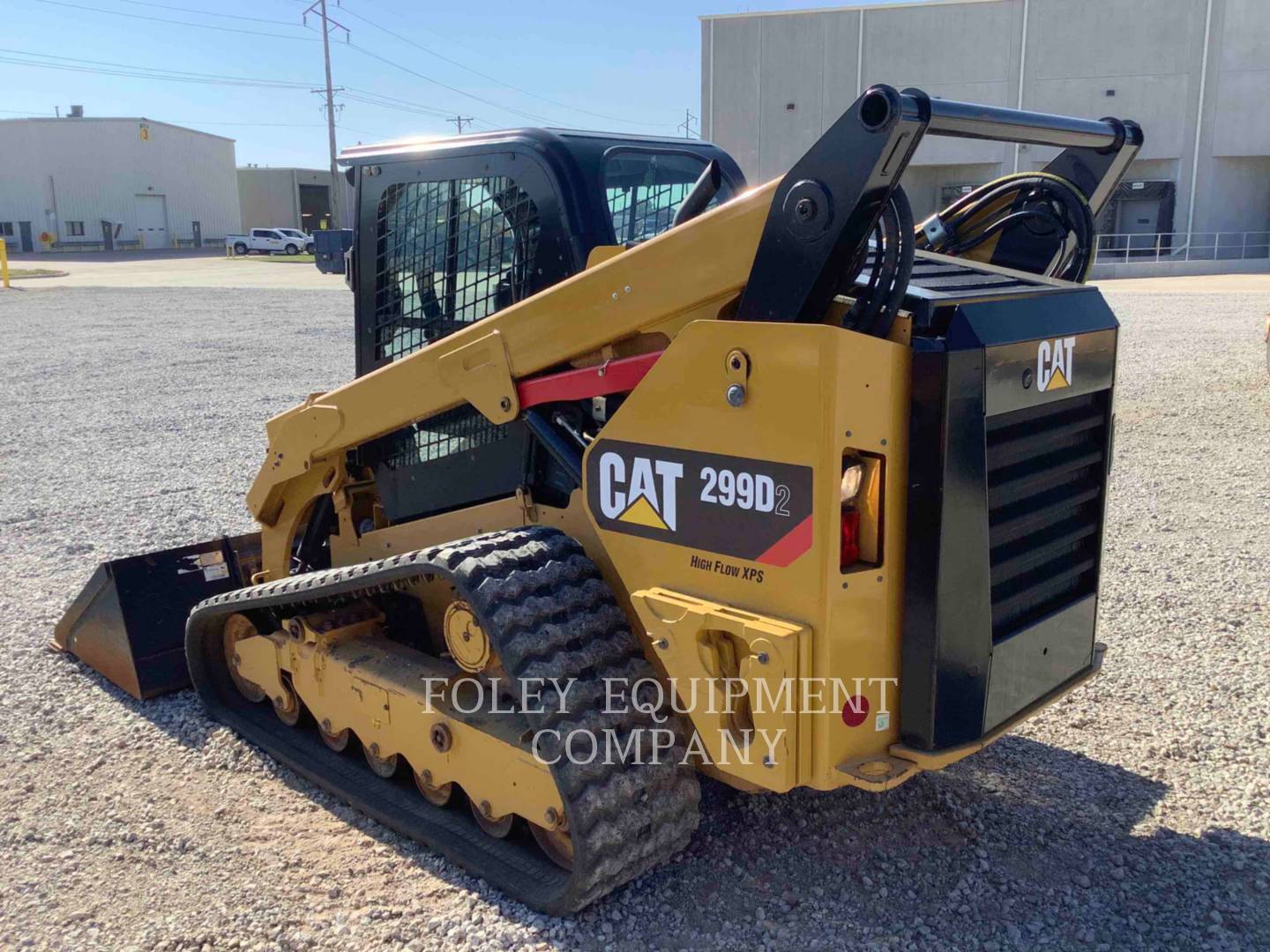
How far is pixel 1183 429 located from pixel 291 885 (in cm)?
899

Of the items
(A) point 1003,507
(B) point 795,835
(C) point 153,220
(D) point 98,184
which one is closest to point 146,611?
(B) point 795,835

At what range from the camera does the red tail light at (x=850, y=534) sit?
2.86 m

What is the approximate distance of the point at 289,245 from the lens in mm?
52188

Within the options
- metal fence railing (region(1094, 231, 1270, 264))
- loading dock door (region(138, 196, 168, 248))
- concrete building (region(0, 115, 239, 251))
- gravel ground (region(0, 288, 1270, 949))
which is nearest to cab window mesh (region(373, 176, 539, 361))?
gravel ground (region(0, 288, 1270, 949))

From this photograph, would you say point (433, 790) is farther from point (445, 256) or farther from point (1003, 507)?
point (1003, 507)

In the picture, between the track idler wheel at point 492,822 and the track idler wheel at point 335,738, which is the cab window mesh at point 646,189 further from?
the track idler wheel at point 335,738

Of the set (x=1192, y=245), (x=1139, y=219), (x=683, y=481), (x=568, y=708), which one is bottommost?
(x=568, y=708)

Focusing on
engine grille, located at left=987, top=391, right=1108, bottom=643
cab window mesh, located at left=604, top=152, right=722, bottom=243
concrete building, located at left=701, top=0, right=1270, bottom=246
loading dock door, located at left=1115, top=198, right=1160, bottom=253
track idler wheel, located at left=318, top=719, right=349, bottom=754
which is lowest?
track idler wheel, located at left=318, top=719, right=349, bottom=754

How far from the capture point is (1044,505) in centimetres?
326

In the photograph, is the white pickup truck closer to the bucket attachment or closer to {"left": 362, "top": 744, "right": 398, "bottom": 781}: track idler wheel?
the bucket attachment

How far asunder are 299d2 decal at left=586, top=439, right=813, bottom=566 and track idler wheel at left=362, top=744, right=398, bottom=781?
53.0 inches

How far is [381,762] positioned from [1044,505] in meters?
2.43

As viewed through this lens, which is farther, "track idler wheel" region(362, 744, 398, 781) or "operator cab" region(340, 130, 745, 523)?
"track idler wheel" region(362, 744, 398, 781)

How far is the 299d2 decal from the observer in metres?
2.79
